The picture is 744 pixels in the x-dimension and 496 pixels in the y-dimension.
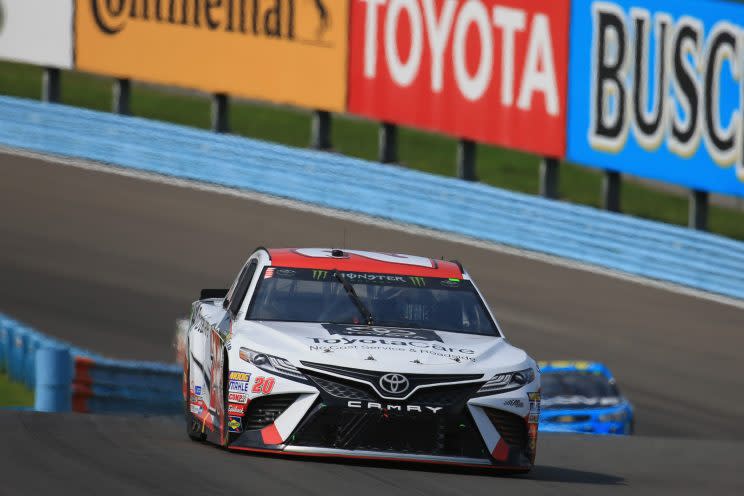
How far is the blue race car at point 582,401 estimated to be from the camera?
62.5 feet

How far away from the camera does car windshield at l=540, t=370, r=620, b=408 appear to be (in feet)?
63.2

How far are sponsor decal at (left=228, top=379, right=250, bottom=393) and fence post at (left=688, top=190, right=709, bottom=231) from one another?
15.3 m

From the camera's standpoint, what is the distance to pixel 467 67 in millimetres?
28078

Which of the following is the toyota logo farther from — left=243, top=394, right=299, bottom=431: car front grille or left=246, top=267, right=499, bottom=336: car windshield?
left=246, top=267, right=499, bottom=336: car windshield

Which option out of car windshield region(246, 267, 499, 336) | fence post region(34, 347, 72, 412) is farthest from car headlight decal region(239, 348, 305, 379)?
fence post region(34, 347, 72, 412)

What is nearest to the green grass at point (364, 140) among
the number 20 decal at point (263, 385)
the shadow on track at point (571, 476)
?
the shadow on track at point (571, 476)

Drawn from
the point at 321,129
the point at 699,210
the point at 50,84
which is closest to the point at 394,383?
the point at 699,210

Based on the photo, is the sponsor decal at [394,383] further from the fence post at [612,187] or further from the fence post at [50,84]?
the fence post at [50,84]

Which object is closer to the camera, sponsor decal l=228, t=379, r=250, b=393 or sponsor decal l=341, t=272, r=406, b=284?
sponsor decal l=228, t=379, r=250, b=393

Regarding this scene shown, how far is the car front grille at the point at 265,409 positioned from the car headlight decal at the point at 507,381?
118 cm

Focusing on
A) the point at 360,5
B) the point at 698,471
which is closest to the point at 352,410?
the point at 698,471

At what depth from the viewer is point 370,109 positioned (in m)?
30.2

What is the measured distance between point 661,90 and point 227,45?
10.0 metres

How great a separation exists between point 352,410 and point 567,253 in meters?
15.8
